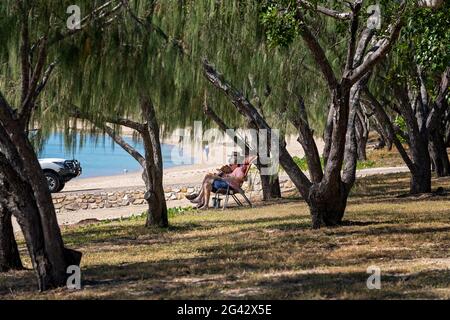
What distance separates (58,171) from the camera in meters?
27.1

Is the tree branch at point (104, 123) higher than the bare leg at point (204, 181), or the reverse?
the tree branch at point (104, 123)

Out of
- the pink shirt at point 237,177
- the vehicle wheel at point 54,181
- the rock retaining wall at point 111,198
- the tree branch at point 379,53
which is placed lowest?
the rock retaining wall at point 111,198

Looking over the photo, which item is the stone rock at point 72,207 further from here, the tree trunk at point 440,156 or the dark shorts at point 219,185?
the tree trunk at point 440,156

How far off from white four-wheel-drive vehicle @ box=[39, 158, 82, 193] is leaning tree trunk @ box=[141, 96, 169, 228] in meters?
13.4

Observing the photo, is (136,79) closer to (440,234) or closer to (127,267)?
(127,267)

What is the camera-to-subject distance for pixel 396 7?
10.5 meters

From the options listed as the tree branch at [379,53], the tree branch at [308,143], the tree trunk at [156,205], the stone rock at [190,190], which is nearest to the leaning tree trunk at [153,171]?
the tree trunk at [156,205]

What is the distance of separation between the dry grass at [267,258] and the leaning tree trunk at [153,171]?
0.33m

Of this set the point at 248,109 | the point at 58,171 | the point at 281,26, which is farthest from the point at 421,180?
the point at 58,171

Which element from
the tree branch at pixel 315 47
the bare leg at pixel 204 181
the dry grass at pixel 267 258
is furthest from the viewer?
the bare leg at pixel 204 181

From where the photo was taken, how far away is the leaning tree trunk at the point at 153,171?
13.0 meters
